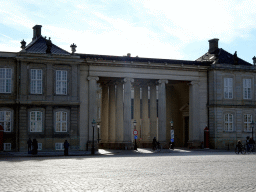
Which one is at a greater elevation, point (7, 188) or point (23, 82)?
point (23, 82)

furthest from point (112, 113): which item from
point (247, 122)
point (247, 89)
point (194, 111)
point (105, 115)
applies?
point (247, 89)

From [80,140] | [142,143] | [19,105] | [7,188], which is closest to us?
[7,188]

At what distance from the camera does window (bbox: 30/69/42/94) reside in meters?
45.8

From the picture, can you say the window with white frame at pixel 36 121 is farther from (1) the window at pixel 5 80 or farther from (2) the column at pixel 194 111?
(2) the column at pixel 194 111

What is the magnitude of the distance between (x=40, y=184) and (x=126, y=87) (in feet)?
114

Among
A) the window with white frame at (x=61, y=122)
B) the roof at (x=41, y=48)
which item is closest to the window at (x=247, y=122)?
the window with white frame at (x=61, y=122)

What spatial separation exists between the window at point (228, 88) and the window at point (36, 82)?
22.0 metres

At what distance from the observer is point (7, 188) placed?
14.8 metres

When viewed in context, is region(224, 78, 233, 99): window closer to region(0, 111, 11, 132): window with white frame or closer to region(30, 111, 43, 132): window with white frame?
region(30, 111, 43, 132): window with white frame

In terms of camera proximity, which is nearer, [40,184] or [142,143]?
[40,184]

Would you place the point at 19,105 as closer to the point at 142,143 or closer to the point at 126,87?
the point at 126,87

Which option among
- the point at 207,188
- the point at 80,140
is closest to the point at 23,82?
the point at 80,140

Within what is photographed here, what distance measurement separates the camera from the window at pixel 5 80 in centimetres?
4497

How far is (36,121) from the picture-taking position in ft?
149
